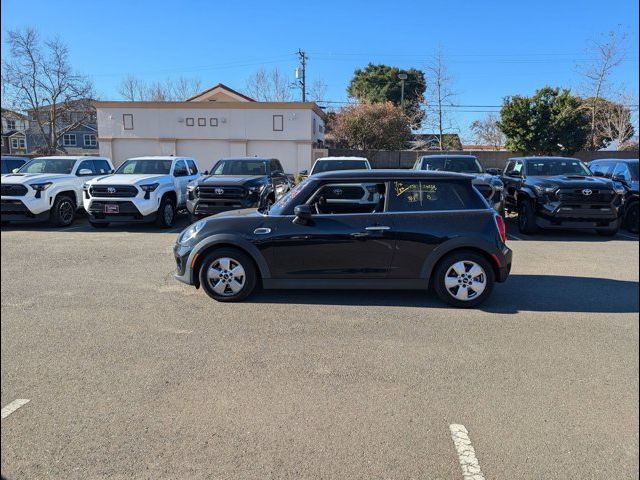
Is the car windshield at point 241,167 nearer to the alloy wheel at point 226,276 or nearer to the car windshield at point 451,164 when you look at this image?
the car windshield at point 451,164

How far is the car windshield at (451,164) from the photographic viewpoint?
13641mm

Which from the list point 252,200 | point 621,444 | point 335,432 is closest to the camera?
point 621,444

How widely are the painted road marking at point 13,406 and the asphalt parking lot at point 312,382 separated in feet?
0.08

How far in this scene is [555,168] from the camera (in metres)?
12.1

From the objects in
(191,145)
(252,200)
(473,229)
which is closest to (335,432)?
(473,229)

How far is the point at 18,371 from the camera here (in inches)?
155

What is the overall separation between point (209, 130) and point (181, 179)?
1875cm

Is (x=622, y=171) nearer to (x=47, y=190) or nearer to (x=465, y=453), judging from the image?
(x=465, y=453)

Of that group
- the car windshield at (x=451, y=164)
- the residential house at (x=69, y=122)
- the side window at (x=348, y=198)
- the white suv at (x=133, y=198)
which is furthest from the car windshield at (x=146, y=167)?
the residential house at (x=69, y=122)

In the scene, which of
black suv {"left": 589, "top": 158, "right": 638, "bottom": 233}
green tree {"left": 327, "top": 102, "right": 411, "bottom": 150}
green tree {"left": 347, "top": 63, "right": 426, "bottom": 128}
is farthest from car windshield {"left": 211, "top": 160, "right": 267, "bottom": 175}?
green tree {"left": 347, "top": 63, "right": 426, "bottom": 128}

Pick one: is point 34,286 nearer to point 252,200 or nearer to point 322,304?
point 322,304

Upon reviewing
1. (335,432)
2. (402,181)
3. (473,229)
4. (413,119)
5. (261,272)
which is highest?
(413,119)

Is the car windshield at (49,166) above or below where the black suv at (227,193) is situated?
above

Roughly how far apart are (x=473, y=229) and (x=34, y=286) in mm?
5829
